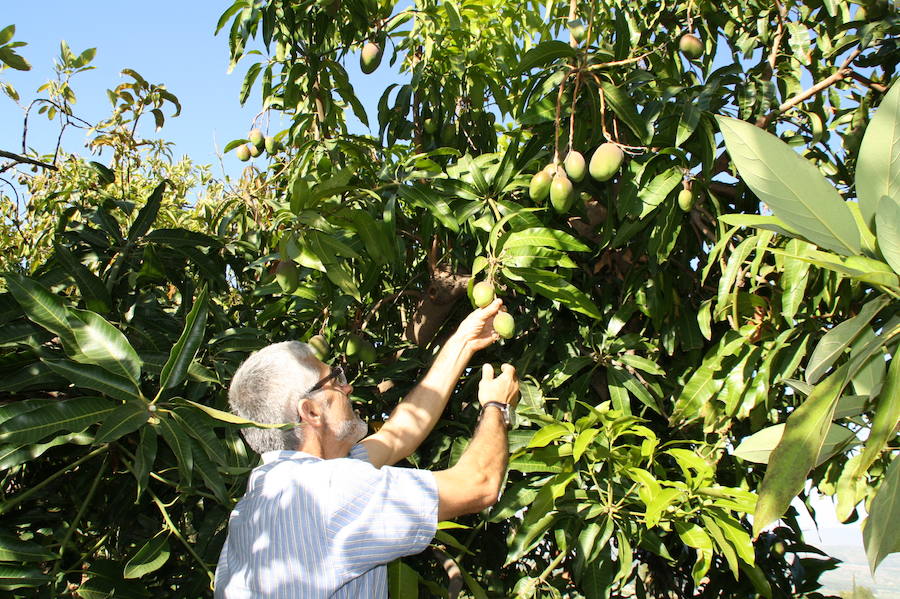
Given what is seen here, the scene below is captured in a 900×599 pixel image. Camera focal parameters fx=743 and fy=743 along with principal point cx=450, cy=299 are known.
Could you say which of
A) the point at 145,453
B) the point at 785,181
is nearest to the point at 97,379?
the point at 145,453

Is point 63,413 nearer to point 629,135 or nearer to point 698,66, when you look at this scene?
point 629,135

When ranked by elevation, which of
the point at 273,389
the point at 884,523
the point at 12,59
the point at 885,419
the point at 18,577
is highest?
the point at 12,59

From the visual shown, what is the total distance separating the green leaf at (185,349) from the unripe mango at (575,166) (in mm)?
1047

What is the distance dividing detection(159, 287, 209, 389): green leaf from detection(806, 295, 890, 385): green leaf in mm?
924

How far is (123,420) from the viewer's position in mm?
1226

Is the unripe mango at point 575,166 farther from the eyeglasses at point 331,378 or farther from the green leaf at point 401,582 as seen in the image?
the green leaf at point 401,582

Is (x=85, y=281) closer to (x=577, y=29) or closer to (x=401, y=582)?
(x=401, y=582)

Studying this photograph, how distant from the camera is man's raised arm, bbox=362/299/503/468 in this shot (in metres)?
1.86

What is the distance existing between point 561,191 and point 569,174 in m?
0.11

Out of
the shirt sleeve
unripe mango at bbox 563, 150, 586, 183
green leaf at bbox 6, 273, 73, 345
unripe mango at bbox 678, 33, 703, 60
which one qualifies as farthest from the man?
unripe mango at bbox 678, 33, 703, 60

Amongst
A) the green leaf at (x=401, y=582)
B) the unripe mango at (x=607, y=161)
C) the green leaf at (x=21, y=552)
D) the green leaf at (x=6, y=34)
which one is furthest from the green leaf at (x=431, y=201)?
the green leaf at (x=21, y=552)

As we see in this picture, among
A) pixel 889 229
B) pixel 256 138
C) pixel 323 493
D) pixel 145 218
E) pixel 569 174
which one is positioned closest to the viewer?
pixel 889 229

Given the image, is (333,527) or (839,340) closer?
(839,340)

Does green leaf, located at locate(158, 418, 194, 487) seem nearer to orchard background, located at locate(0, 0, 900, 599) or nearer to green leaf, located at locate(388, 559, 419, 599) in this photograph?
A: orchard background, located at locate(0, 0, 900, 599)
